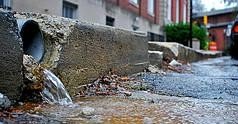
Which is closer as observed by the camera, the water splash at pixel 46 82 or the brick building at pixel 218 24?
the water splash at pixel 46 82

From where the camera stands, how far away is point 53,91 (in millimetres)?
3748

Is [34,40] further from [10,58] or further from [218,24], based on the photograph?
[218,24]

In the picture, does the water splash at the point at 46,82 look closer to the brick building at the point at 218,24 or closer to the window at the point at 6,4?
the window at the point at 6,4

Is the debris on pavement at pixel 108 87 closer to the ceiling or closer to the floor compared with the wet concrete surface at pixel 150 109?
closer to the ceiling

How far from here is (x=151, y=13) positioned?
865 inches

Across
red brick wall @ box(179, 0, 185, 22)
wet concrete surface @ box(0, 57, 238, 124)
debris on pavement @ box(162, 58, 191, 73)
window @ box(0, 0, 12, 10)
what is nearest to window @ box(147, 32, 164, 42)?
red brick wall @ box(179, 0, 185, 22)

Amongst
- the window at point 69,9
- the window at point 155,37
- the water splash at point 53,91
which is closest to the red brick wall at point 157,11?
the window at point 155,37

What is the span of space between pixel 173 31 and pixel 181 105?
63.4ft

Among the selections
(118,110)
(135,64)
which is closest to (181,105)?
(118,110)

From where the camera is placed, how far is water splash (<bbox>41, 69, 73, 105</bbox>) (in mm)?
3694

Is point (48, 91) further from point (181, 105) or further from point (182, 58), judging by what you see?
point (182, 58)

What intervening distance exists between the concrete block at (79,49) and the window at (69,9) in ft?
15.7

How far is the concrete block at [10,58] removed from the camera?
3225mm

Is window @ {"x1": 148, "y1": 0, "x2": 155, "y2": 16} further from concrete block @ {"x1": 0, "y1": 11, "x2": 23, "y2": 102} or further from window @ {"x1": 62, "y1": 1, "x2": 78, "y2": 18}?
concrete block @ {"x1": 0, "y1": 11, "x2": 23, "y2": 102}
